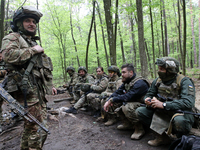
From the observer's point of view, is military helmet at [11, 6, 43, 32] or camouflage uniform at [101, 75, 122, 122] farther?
camouflage uniform at [101, 75, 122, 122]

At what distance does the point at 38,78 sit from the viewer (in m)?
2.33

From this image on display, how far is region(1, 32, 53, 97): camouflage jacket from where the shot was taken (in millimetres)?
1950

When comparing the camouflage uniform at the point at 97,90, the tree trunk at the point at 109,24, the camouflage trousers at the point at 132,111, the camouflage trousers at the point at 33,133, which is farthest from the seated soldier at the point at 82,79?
the camouflage trousers at the point at 33,133

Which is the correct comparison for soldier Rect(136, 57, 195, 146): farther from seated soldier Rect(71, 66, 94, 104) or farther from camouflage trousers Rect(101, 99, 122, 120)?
seated soldier Rect(71, 66, 94, 104)

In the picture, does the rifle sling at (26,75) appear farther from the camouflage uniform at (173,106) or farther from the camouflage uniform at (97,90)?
the camouflage uniform at (97,90)

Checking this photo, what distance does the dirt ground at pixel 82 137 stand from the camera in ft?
9.62

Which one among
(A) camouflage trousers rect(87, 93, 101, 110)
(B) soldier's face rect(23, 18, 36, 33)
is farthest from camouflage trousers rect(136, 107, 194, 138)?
(B) soldier's face rect(23, 18, 36, 33)

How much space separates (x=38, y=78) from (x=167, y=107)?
2.37m

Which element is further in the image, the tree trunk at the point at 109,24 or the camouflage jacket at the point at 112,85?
the tree trunk at the point at 109,24

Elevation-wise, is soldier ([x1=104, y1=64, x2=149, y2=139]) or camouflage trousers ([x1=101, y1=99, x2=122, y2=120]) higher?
soldier ([x1=104, y1=64, x2=149, y2=139])

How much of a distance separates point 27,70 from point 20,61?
17 centimetres

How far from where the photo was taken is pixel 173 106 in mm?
2377

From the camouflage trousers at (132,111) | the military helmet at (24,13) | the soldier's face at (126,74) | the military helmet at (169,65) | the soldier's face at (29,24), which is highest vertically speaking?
the military helmet at (24,13)

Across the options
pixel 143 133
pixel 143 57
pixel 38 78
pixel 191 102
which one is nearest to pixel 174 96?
pixel 191 102
